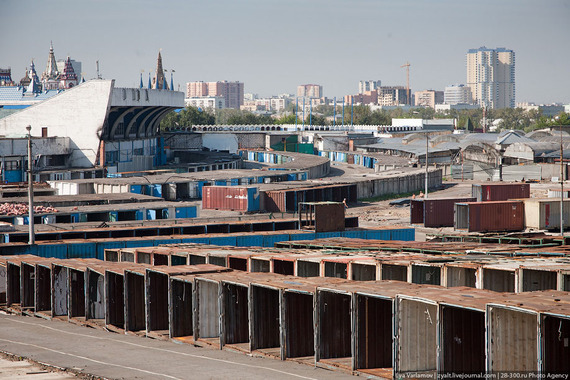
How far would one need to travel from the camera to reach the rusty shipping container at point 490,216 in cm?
5519

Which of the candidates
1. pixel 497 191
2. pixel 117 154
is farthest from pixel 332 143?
pixel 497 191

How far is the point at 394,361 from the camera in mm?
18078

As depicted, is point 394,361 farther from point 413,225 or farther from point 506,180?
point 506,180

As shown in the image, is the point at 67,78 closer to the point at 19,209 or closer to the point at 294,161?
the point at 294,161

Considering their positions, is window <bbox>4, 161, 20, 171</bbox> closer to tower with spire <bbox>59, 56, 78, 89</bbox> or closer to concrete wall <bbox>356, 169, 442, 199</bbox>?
concrete wall <bbox>356, 169, 442, 199</bbox>

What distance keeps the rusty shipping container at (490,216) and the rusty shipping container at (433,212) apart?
472 cm

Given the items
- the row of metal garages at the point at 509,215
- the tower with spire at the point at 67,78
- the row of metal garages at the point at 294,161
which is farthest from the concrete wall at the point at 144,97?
the tower with spire at the point at 67,78

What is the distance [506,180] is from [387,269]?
7054cm

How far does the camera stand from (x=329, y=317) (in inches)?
797

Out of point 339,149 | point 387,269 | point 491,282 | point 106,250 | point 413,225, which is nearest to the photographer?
point 491,282

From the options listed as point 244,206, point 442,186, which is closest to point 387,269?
point 244,206

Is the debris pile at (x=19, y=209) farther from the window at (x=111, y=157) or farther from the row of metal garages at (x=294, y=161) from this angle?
the window at (x=111, y=157)

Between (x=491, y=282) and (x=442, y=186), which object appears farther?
(x=442, y=186)

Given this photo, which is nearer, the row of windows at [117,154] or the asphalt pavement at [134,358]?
the asphalt pavement at [134,358]
